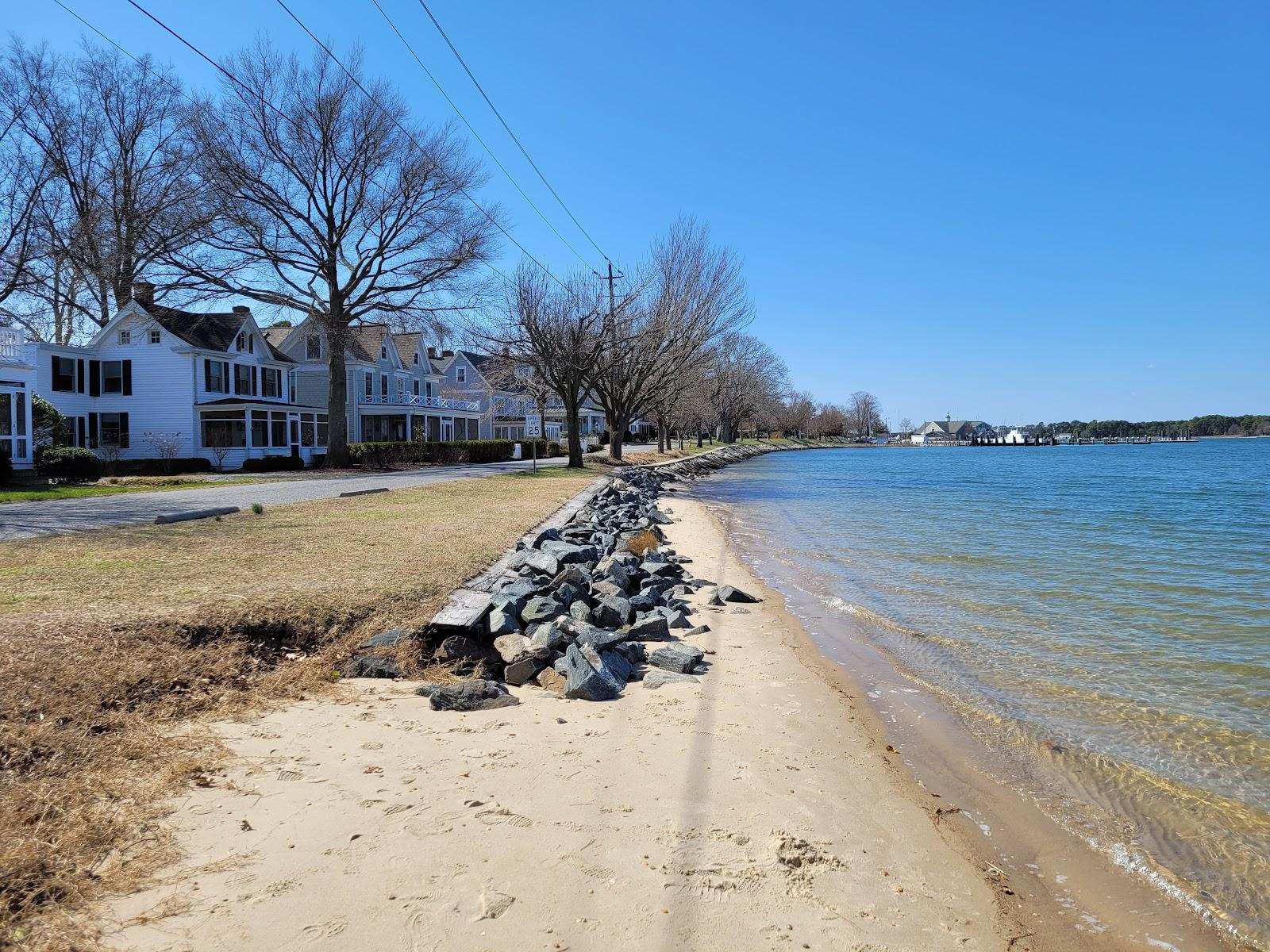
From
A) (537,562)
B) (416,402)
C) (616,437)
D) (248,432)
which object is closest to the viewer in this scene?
(537,562)

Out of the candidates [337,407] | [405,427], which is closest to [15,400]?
[337,407]

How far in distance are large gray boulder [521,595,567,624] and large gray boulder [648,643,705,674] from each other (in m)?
1.01

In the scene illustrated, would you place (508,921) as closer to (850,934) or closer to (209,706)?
(850,934)

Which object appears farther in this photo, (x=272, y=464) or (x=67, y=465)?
(x=272, y=464)

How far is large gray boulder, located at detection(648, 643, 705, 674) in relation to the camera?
6.92 meters

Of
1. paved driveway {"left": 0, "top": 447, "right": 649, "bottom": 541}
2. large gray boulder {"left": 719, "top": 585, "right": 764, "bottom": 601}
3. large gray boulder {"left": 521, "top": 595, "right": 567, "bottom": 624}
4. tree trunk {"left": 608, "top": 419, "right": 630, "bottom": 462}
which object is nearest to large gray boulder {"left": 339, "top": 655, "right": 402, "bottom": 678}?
large gray boulder {"left": 521, "top": 595, "right": 567, "bottom": 624}

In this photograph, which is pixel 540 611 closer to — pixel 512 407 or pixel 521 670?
pixel 521 670

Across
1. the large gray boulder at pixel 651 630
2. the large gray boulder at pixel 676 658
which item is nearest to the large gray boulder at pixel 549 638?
the large gray boulder at pixel 676 658

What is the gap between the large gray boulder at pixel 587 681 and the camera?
5.93 metres

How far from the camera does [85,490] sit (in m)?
19.3

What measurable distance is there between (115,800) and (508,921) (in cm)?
190

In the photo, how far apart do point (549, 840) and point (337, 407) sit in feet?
109

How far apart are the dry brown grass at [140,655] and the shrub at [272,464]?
2388 centimetres

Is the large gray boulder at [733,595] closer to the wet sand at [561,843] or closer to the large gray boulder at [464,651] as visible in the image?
the large gray boulder at [464,651]
